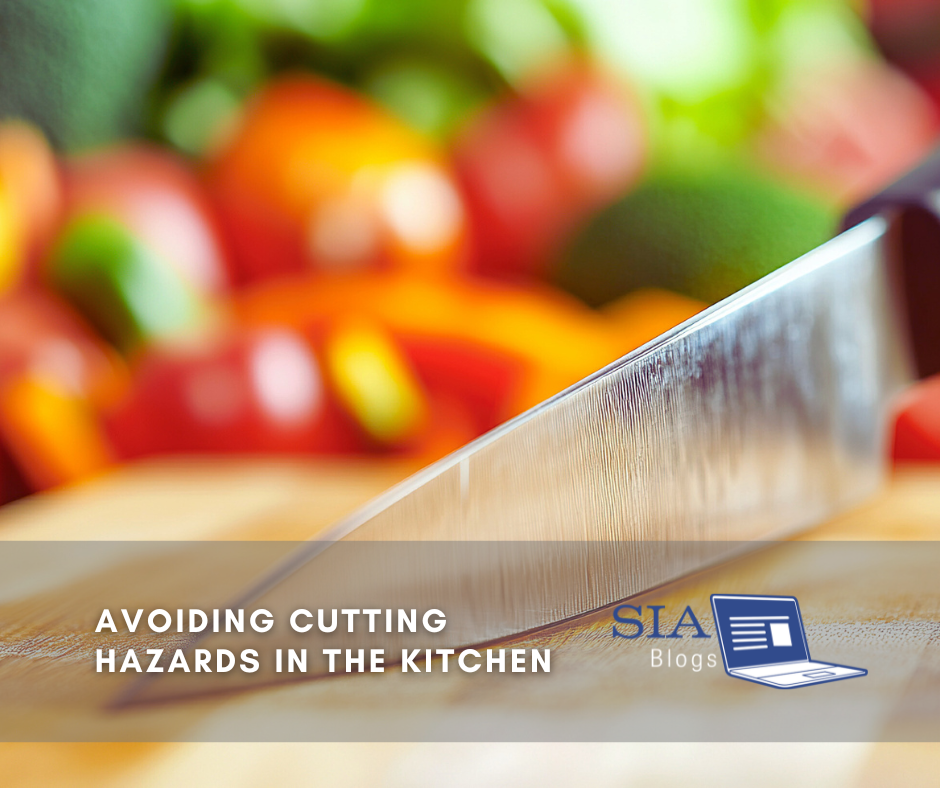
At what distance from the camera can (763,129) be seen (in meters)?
1.27

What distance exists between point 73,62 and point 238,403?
1.80 ft

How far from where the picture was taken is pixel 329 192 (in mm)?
935

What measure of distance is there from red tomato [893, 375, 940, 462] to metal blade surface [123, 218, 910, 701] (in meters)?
0.31

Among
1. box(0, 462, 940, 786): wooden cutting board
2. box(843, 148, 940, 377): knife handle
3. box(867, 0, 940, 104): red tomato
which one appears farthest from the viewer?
box(867, 0, 940, 104): red tomato

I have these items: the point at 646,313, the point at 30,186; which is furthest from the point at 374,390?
the point at 30,186

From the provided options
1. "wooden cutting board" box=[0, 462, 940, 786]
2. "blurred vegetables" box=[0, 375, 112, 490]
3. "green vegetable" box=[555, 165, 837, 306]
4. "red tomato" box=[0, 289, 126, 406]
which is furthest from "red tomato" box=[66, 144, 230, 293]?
"wooden cutting board" box=[0, 462, 940, 786]

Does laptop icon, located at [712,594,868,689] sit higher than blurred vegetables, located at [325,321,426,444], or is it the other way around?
blurred vegetables, located at [325,321,426,444]

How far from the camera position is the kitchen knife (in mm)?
323

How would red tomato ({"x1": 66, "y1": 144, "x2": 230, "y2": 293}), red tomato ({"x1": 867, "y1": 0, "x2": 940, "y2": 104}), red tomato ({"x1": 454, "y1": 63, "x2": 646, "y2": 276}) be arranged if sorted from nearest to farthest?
red tomato ({"x1": 66, "y1": 144, "x2": 230, "y2": 293})
red tomato ({"x1": 454, "y1": 63, "x2": 646, "y2": 276})
red tomato ({"x1": 867, "y1": 0, "x2": 940, "y2": 104})

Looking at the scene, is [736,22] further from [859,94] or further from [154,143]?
[154,143]

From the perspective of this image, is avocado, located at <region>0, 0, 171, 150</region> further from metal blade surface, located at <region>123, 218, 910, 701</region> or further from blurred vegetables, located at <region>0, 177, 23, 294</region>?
metal blade surface, located at <region>123, 218, 910, 701</region>

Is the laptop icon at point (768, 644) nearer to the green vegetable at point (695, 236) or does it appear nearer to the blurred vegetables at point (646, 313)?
the blurred vegetables at point (646, 313)

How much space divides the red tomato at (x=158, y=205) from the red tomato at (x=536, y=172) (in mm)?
287

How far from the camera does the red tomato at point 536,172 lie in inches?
40.1
